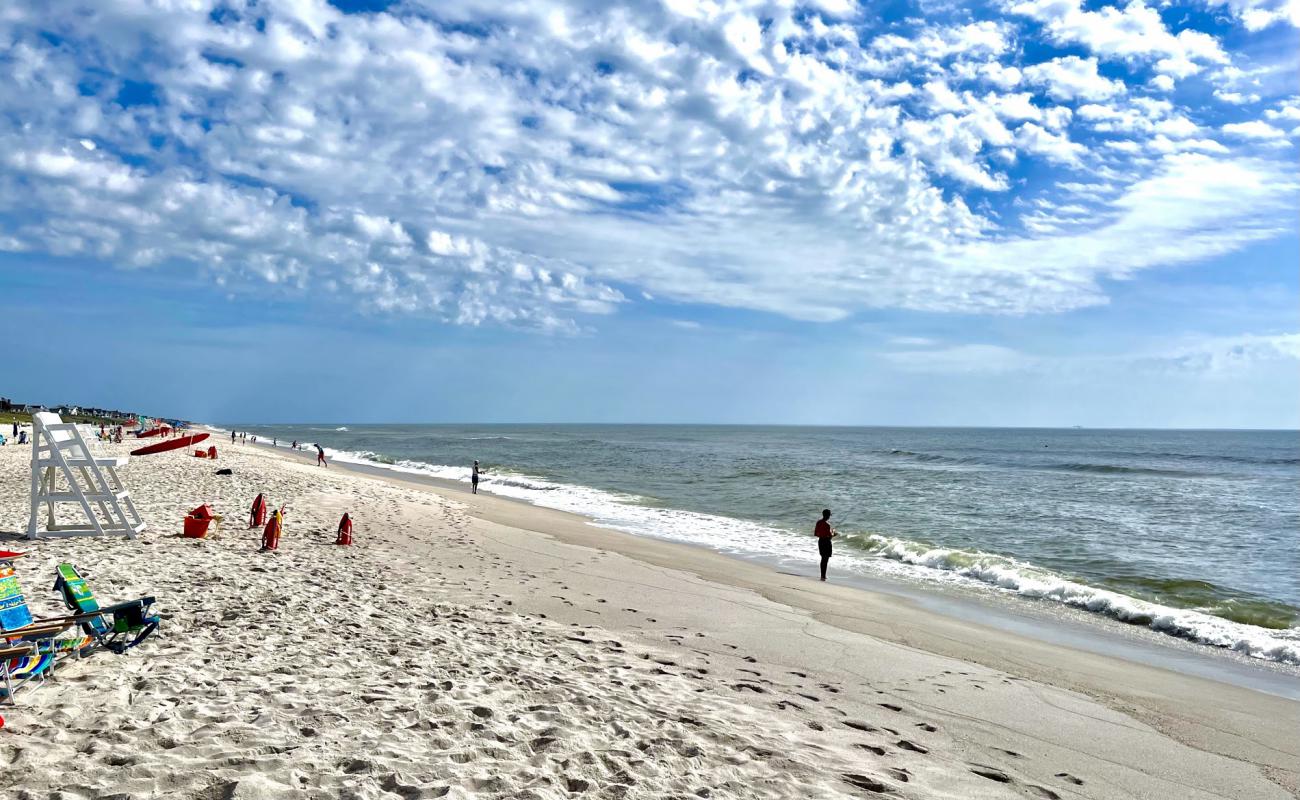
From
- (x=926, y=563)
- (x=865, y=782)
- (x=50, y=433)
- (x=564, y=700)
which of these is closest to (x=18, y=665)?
(x=564, y=700)

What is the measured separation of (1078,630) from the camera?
11.8 metres

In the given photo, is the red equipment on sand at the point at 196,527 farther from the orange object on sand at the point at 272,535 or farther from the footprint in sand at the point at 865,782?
the footprint in sand at the point at 865,782

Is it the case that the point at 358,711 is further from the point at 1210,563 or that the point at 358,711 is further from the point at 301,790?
the point at 1210,563

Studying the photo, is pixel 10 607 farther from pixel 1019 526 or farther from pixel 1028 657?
pixel 1019 526

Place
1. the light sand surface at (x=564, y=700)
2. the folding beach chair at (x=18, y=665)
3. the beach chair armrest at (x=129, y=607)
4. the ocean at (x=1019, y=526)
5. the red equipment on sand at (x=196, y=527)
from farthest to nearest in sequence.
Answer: the ocean at (x=1019, y=526)
the red equipment on sand at (x=196, y=527)
the beach chair armrest at (x=129, y=607)
the folding beach chair at (x=18, y=665)
the light sand surface at (x=564, y=700)

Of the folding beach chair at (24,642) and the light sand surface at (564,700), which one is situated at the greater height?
the folding beach chair at (24,642)

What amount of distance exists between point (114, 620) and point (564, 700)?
12.2ft

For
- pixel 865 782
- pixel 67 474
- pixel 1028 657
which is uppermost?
pixel 67 474

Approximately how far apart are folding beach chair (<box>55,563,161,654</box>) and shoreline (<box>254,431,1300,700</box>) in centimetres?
848

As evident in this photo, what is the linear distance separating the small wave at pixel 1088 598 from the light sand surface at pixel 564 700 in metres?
2.89

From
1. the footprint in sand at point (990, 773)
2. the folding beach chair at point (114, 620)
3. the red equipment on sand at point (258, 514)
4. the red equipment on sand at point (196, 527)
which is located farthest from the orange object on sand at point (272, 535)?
the footprint in sand at point (990, 773)

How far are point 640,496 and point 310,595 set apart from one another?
76.7 feet

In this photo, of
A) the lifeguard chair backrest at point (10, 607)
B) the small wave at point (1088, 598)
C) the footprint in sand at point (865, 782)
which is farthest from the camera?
→ the small wave at point (1088, 598)

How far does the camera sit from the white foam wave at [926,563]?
456 inches
